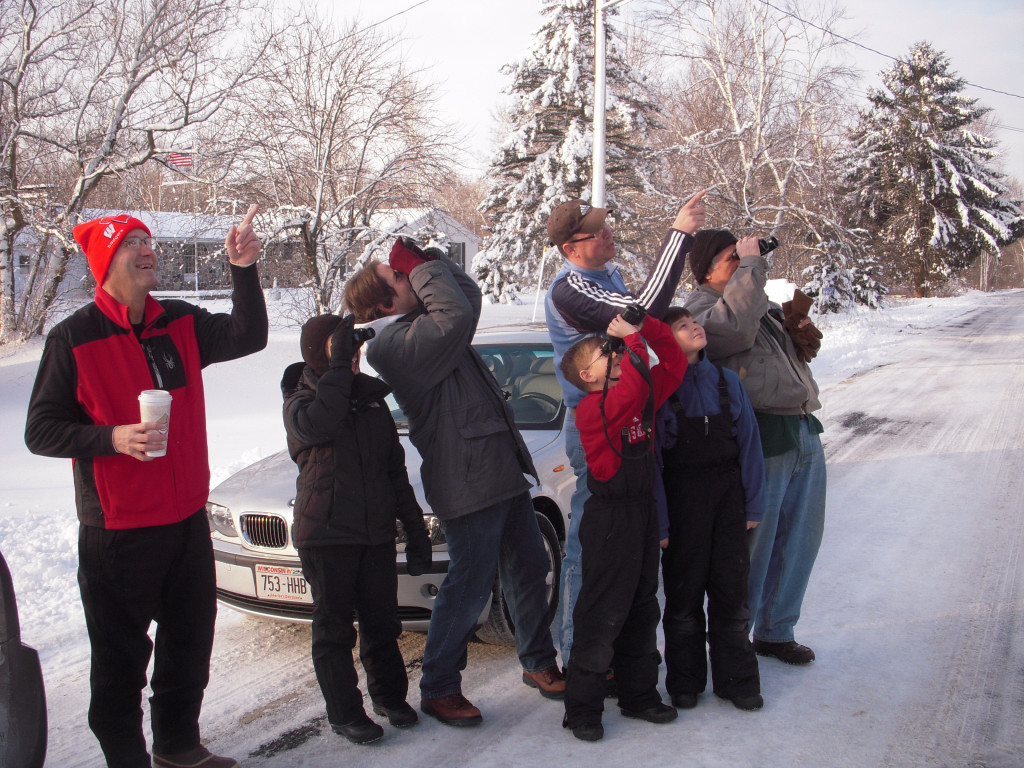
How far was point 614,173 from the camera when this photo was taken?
82.4ft

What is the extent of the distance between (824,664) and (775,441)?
1.08 metres

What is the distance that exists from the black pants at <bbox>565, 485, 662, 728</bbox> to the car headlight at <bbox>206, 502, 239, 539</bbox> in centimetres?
187

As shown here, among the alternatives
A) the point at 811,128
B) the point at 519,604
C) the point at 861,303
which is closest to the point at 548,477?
the point at 519,604

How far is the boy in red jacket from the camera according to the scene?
3166mm

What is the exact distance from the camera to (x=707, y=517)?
135 inches

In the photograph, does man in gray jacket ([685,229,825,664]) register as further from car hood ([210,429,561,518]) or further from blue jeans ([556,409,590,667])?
car hood ([210,429,561,518])

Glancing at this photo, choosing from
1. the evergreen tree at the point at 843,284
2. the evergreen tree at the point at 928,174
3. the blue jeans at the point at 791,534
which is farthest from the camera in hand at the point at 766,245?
the evergreen tree at the point at 928,174

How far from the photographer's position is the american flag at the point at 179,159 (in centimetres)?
1478

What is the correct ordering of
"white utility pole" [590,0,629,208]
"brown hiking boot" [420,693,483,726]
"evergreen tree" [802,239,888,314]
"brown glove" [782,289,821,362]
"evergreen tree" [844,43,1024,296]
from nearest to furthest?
"brown hiking boot" [420,693,483,726] < "brown glove" [782,289,821,362] < "white utility pole" [590,0,629,208] < "evergreen tree" [802,239,888,314] < "evergreen tree" [844,43,1024,296]

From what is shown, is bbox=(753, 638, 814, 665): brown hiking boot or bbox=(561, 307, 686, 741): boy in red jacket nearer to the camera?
bbox=(561, 307, 686, 741): boy in red jacket

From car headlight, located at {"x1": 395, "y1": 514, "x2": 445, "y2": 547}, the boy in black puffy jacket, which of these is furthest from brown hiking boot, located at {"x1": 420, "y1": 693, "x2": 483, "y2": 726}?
car headlight, located at {"x1": 395, "y1": 514, "x2": 445, "y2": 547}

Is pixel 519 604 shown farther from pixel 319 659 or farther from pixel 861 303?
pixel 861 303

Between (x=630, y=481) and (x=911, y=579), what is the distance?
265cm

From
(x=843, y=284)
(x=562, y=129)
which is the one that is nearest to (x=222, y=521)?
(x=562, y=129)
